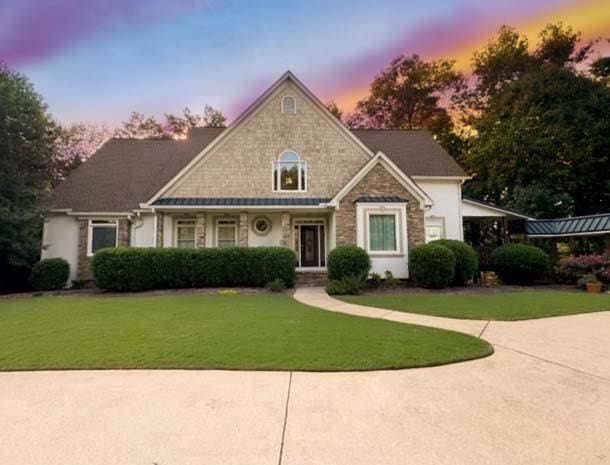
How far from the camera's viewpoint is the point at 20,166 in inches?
623

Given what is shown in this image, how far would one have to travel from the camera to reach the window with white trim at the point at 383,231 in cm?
1443

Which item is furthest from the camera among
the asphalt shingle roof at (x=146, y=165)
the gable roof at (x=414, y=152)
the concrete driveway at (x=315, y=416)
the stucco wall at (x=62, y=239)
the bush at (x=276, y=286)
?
the gable roof at (x=414, y=152)

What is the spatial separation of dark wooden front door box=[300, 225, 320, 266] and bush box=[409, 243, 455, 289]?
5.19 metres

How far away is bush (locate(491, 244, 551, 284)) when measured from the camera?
14.5 m

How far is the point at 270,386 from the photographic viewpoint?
405 cm

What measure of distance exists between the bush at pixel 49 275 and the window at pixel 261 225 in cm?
840

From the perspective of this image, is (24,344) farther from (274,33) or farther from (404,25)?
(404,25)

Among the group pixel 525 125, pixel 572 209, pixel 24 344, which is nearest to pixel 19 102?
pixel 24 344

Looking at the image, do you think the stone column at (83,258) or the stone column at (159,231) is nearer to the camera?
the stone column at (159,231)

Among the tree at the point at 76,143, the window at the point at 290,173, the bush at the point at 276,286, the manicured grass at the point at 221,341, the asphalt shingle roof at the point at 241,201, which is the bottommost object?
the manicured grass at the point at 221,341

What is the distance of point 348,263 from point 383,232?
247 centimetres

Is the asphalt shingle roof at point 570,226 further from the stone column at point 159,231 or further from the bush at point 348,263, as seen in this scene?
the stone column at point 159,231

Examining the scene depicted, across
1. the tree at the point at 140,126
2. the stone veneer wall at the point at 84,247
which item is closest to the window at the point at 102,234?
the stone veneer wall at the point at 84,247

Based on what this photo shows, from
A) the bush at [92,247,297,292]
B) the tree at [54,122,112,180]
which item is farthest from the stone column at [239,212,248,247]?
the tree at [54,122,112,180]
